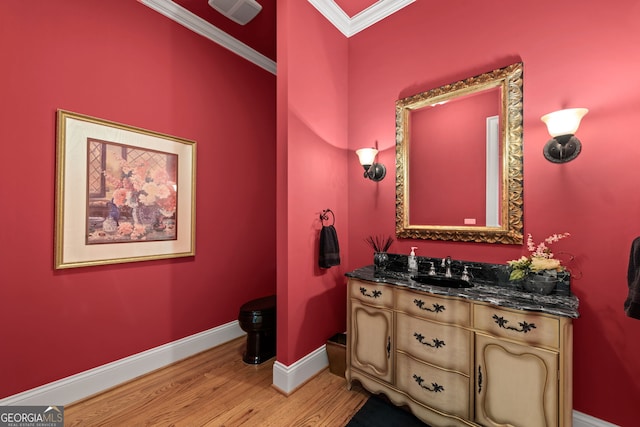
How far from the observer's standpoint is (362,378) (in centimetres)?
182

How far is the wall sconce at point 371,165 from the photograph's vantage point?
2.13 meters

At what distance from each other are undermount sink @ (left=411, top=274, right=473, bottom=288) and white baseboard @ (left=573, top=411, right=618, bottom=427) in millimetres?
870

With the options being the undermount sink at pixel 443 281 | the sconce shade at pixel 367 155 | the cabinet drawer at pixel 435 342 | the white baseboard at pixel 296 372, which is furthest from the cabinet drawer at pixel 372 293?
→ the sconce shade at pixel 367 155

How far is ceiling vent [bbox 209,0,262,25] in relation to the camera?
2115 millimetres

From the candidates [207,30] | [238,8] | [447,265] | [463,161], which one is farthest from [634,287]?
[207,30]

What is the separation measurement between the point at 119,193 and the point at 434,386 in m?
2.51

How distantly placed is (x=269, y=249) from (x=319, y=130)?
1.57 metres

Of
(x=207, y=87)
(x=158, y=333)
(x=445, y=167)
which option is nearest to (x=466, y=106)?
(x=445, y=167)

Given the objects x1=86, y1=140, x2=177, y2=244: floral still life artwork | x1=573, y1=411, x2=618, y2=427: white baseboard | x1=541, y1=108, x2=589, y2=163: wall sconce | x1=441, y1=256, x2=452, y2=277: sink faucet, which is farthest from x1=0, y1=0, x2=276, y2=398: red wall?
x1=573, y1=411, x2=618, y2=427: white baseboard

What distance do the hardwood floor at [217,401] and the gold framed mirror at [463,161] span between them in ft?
4.37

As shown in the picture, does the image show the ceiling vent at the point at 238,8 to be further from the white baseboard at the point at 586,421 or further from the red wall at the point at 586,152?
the white baseboard at the point at 586,421

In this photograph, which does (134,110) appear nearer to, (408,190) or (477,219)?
(408,190)

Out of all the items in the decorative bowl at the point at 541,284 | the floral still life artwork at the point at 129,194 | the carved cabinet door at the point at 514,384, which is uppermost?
the floral still life artwork at the point at 129,194

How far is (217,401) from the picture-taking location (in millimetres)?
1776
